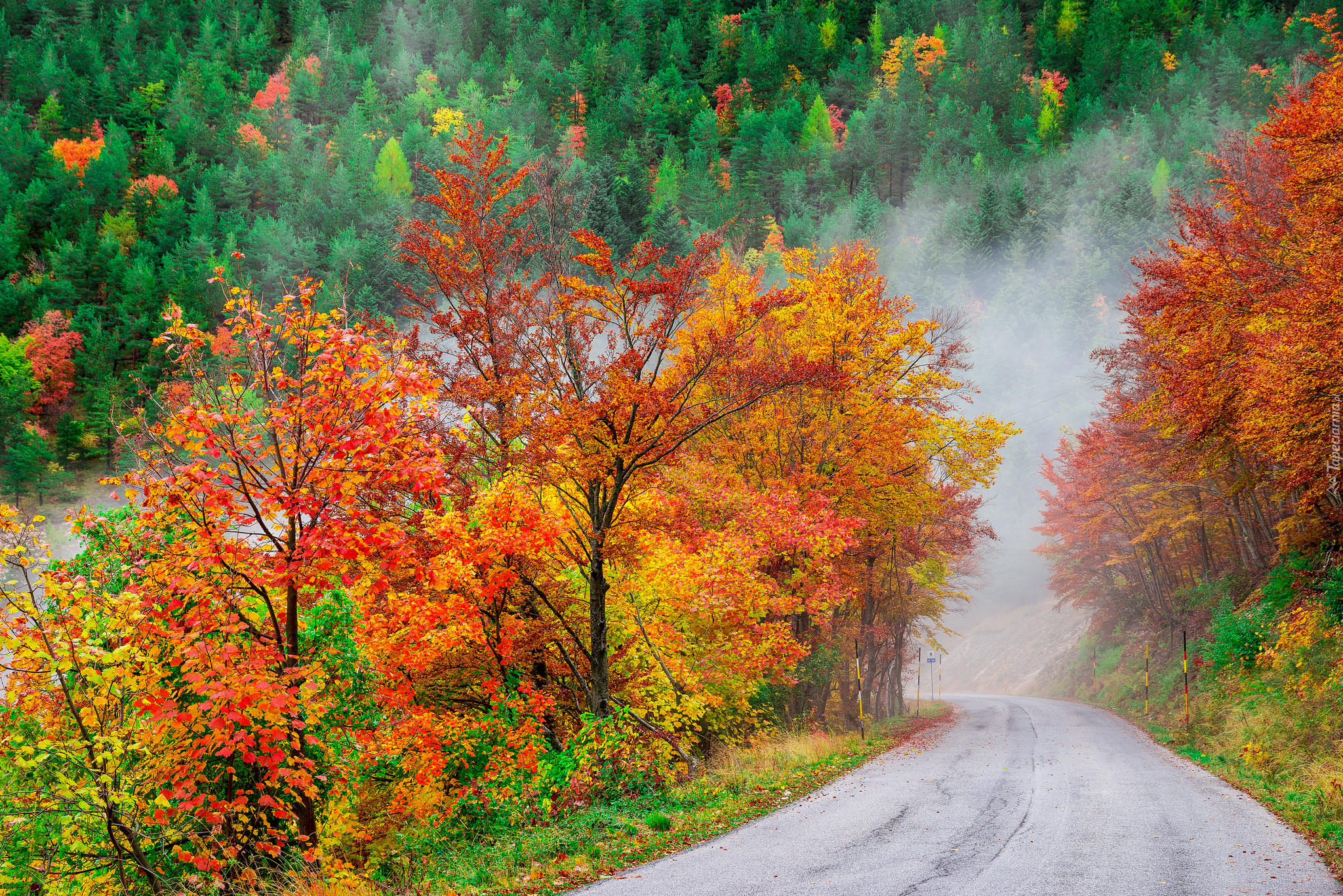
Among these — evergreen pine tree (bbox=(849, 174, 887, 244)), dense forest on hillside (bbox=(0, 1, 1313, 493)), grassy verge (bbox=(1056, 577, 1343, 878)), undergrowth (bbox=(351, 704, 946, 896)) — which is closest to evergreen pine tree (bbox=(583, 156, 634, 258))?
dense forest on hillside (bbox=(0, 1, 1313, 493))

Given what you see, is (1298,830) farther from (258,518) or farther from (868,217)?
(868,217)

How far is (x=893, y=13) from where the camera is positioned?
124m

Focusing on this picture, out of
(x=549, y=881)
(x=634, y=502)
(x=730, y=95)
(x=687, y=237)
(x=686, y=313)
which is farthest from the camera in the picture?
(x=730, y=95)

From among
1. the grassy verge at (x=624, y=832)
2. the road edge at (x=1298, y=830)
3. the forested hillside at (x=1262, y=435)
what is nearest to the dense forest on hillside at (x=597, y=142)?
the forested hillside at (x=1262, y=435)

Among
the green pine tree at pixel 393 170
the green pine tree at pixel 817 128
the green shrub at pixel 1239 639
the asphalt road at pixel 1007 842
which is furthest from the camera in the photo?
the green pine tree at pixel 817 128

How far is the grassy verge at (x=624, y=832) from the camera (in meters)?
7.54

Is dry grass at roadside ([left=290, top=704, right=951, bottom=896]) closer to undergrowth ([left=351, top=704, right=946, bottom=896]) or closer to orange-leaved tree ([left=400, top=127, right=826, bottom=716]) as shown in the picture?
undergrowth ([left=351, top=704, right=946, bottom=896])

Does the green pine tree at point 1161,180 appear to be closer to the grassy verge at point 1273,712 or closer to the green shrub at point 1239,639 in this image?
the grassy verge at point 1273,712

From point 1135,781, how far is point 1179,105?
3372 inches

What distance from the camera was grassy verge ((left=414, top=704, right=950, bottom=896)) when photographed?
7.54 meters

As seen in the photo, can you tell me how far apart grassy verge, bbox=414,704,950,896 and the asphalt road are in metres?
0.34

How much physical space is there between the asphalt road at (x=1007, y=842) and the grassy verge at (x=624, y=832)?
34 cm

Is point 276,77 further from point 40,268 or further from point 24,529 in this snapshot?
point 24,529

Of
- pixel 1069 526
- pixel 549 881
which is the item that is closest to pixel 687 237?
pixel 1069 526
